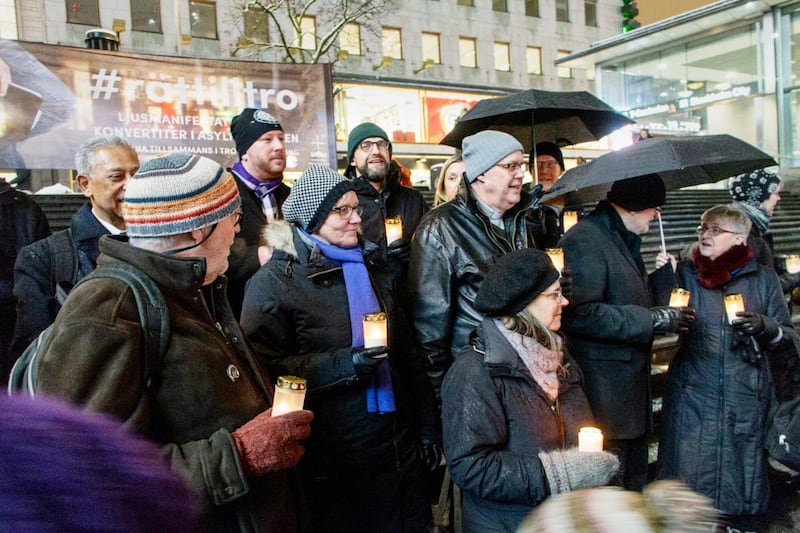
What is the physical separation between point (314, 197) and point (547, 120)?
3419mm

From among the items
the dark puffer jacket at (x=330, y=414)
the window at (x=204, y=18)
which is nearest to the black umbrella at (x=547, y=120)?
the dark puffer jacket at (x=330, y=414)

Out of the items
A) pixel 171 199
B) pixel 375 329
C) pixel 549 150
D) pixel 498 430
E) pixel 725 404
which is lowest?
Answer: pixel 725 404

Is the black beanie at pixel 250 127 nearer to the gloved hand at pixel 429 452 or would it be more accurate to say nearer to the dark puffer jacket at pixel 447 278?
the dark puffer jacket at pixel 447 278

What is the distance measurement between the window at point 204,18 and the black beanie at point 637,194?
3254 cm

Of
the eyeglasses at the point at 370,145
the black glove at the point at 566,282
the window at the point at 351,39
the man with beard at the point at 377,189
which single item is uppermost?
the window at the point at 351,39

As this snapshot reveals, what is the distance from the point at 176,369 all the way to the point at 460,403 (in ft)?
3.66

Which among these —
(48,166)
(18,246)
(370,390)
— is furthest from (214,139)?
(370,390)

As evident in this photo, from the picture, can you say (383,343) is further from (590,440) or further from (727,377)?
(727,377)

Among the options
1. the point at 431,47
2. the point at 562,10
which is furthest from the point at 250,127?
the point at 562,10

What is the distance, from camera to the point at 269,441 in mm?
1756

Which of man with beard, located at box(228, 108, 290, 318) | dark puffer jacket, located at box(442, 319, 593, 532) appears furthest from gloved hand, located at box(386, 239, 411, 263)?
dark puffer jacket, located at box(442, 319, 593, 532)

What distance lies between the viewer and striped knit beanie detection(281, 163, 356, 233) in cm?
301

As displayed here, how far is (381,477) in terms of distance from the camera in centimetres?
290

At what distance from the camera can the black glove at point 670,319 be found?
344cm
